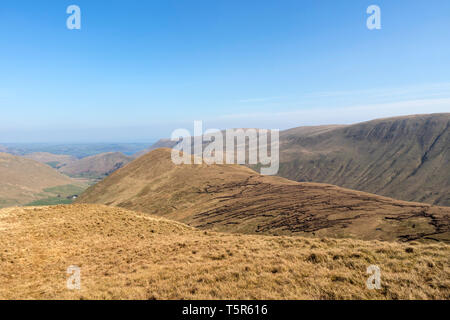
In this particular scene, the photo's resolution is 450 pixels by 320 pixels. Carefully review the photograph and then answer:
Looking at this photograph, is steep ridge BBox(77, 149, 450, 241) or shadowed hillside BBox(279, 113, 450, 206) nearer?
steep ridge BBox(77, 149, 450, 241)

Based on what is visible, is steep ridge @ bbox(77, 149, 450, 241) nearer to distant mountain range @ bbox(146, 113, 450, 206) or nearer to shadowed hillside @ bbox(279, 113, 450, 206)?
distant mountain range @ bbox(146, 113, 450, 206)

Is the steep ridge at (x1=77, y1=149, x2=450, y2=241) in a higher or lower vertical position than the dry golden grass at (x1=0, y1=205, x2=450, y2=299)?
lower

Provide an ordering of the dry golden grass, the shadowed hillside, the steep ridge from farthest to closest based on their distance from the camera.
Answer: the shadowed hillside
the steep ridge
the dry golden grass

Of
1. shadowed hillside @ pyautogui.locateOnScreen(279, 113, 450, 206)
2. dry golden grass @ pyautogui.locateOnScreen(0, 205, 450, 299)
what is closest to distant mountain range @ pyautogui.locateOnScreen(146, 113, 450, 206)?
shadowed hillside @ pyautogui.locateOnScreen(279, 113, 450, 206)

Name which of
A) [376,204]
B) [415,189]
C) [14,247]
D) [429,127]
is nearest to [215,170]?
[376,204]

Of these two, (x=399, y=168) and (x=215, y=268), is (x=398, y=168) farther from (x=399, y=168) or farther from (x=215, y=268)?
(x=215, y=268)

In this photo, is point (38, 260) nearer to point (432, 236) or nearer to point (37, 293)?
point (37, 293)
